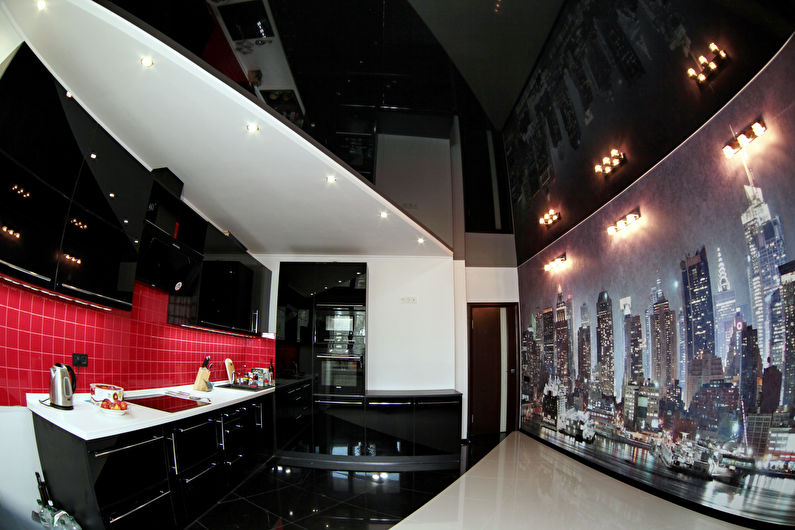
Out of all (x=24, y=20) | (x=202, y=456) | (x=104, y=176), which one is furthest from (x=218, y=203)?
(x=202, y=456)

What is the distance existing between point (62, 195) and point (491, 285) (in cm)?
545

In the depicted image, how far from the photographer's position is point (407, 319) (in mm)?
5246

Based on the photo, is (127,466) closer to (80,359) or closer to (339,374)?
(80,359)

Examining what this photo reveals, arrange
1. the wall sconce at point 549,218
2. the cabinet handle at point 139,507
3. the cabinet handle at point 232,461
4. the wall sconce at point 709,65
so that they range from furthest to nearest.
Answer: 1. the wall sconce at point 549,218
2. the cabinet handle at point 232,461
3. the wall sconce at point 709,65
4. the cabinet handle at point 139,507

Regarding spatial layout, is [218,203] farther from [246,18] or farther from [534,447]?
[534,447]

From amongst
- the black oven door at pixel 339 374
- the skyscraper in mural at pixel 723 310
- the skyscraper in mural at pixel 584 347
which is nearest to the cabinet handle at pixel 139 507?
the black oven door at pixel 339 374

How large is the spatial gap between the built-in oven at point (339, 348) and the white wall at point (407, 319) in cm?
43

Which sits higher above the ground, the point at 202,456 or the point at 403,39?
the point at 403,39

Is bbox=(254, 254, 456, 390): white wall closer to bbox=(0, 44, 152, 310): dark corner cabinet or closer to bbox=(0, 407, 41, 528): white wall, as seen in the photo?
bbox=(0, 44, 152, 310): dark corner cabinet

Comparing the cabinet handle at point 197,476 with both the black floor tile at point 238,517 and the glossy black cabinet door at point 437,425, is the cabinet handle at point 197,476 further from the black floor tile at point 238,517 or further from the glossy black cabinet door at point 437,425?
the glossy black cabinet door at point 437,425

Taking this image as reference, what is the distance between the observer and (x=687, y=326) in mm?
2859

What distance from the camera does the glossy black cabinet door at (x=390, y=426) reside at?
4383 millimetres

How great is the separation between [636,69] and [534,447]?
4552 millimetres

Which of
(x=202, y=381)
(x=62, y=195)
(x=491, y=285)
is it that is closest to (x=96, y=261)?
(x=62, y=195)
